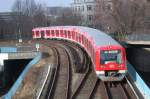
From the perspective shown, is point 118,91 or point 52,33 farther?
point 52,33

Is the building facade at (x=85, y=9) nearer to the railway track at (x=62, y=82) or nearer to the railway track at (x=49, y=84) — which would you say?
the railway track at (x=62, y=82)

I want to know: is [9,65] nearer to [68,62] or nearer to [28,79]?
[68,62]

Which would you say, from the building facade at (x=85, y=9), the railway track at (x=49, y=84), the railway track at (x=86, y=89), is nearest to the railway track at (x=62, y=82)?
the railway track at (x=86, y=89)

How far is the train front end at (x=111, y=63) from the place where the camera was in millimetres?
29828

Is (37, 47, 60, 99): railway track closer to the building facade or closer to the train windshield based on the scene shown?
the train windshield

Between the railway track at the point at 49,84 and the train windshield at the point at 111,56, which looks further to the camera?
the train windshield at the point at 111,56

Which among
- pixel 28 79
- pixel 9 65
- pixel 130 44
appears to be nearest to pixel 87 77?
pixel 28 79

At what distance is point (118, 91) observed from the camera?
29156 millimetres

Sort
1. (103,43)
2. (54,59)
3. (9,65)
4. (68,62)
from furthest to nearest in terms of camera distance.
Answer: (9,65) → (54,59) → (68,62) → (103,43)

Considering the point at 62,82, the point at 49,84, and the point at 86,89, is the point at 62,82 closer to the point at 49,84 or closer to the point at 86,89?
the point at 49,84

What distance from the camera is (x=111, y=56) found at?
3017 cm

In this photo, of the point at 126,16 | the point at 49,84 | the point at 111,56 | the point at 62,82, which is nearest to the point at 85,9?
the point at 126,16

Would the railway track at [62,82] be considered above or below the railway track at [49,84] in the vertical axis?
below

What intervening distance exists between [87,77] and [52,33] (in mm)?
42501
